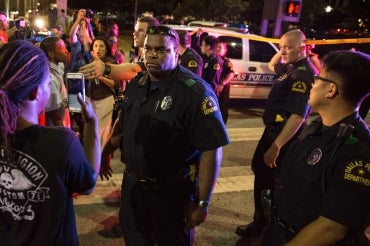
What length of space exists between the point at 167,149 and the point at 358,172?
127 cm

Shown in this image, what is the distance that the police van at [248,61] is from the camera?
30.9 ft

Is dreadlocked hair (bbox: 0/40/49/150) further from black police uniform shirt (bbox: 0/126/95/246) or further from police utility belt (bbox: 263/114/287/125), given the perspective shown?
police utility belt (bbox: 263/114/287/125)

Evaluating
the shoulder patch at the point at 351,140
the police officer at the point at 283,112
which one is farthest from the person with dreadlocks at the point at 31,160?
the police officer at the point at 283,112

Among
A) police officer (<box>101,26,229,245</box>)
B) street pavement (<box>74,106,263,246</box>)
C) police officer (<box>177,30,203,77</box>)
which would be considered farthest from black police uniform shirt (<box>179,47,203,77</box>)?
police officer (<box>101,26,229,245</box>)

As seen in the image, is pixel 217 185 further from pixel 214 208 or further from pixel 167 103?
pixel 167 103

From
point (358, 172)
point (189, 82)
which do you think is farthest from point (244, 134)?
point (358, 172)

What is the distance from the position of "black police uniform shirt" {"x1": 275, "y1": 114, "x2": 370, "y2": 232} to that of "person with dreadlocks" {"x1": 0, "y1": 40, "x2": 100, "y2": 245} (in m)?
0.99

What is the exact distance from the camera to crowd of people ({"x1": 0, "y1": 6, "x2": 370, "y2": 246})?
162cm

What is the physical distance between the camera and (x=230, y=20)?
26438 mm

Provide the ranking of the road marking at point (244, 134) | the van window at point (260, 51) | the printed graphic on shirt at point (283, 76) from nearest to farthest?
the printed graphic on shirt at point (283, 76)
the road marking at point (244, 134)
the van window at point (260, 51)

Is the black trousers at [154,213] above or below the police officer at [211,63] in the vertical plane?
below

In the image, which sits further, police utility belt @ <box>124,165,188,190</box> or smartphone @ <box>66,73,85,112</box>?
police utility belt @ <box>124,165,188,190</box>

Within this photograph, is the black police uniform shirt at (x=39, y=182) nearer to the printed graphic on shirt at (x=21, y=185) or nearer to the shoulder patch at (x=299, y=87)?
the printed graphic on shirt at (x=21, y=185)

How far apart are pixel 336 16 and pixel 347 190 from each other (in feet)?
124
